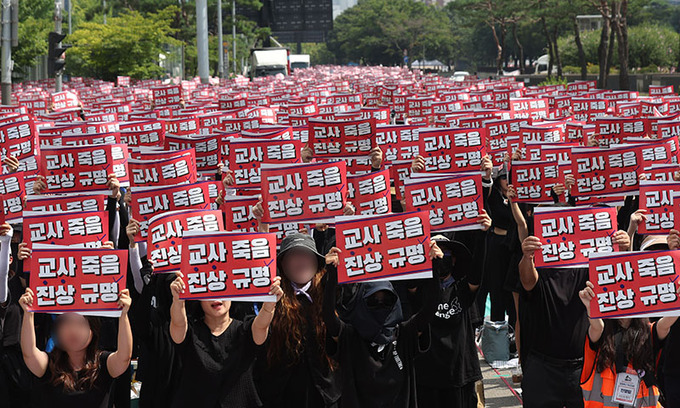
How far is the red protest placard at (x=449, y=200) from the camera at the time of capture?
22.2ft

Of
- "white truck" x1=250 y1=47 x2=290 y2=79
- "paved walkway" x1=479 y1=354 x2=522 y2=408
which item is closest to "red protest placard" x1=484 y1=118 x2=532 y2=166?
"paved walkway" x1=479 y1=354 x2=522 y2=408

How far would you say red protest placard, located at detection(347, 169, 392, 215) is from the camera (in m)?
7.38

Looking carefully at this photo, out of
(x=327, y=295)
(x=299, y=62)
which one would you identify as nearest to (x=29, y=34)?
(x=327, y=295)

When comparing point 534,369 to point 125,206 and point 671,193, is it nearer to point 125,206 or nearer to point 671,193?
A: point 671,193

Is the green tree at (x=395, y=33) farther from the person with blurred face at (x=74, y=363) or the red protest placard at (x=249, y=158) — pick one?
the person with blurred face at (x=74, y=363)

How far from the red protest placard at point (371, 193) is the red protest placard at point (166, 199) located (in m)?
1.15

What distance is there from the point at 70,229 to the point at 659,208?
12.7 feet

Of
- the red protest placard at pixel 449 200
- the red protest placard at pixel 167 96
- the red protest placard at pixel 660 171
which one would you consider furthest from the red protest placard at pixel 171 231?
the red protest placard at pixel 167 96

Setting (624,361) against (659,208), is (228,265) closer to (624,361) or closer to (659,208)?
(624,361)

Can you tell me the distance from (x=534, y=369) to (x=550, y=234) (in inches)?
32.8

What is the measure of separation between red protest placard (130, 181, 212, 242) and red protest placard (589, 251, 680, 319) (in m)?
3.21

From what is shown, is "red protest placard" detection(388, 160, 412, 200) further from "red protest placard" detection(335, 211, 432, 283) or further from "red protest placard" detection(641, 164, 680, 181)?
"red protest placard" detection(335, 211, 432, 283)

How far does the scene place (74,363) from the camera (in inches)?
209

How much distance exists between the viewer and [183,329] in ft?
17.7
